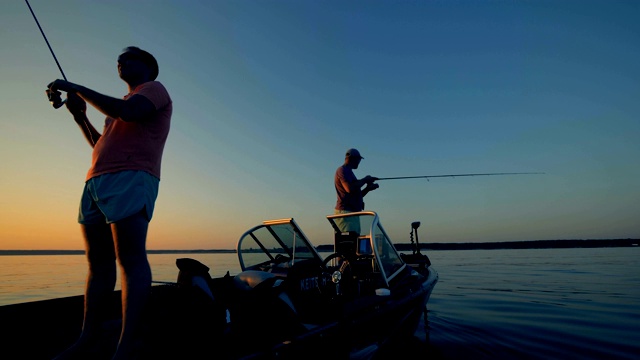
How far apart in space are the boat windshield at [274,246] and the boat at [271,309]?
2cm

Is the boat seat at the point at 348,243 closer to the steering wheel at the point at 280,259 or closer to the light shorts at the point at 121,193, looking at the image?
the steering wheel at the point at 280,259

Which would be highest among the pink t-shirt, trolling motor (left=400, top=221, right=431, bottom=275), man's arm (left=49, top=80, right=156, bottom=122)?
man's arm (left=49, top=80, right=156, bottom=122)

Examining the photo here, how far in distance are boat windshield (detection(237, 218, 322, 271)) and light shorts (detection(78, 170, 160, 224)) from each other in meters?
2.43

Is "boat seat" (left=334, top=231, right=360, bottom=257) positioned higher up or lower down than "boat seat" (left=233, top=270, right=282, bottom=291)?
higher up

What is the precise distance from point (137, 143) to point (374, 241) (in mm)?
3184

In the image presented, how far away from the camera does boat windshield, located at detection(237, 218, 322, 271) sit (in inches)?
177

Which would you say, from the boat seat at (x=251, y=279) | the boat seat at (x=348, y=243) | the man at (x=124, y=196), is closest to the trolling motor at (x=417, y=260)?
the boat seat at (x=348, y=243)

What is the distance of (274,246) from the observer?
16.3 ft

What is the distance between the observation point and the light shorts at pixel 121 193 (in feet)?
6.33

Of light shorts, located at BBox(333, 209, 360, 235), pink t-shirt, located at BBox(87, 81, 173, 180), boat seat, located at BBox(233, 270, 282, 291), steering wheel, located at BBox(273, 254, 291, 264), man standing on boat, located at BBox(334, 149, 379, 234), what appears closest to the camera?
pink t-shirt, located at BBox(87, 81, 173, 180)

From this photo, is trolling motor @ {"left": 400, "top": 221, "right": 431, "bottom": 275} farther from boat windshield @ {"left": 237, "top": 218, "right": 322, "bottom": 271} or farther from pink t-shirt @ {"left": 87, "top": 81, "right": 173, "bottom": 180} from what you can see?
pink t-shirt @ {"left": 87, "top": 81, "right": 173, "bottom": 180}

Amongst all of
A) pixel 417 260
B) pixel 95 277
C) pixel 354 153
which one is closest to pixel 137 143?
pixel 95 277

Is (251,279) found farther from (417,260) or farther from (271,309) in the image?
(417,260)

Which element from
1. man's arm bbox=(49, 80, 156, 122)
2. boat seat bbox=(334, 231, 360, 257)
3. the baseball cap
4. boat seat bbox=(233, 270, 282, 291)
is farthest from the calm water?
man's arm bbox=(49, 80, 156, 122)
